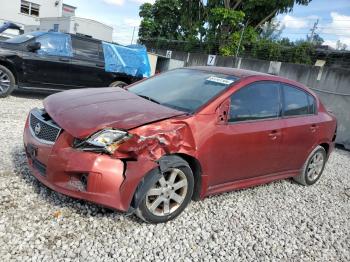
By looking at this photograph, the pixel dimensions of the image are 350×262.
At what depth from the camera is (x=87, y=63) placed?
8.93 m

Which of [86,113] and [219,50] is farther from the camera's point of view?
[219,50]

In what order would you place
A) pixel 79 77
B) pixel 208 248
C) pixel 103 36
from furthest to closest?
1. pixel 103 36
2. pixel 79 77
3. pixel 208 248

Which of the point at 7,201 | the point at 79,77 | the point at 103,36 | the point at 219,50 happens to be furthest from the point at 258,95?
the point at 103,36

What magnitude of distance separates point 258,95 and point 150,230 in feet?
6.73

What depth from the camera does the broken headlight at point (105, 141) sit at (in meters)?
3.08

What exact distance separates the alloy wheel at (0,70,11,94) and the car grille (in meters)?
4.75

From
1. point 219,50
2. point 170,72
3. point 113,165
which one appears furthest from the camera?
point 219,50

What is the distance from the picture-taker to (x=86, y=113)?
338 centimetres

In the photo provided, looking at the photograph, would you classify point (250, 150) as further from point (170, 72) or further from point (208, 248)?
point (170, 72)

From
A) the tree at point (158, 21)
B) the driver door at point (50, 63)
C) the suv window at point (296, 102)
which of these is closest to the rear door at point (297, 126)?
the suv window at point (296, 102)

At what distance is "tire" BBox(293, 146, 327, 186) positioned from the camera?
5.31 meters

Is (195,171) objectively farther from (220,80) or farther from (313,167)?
(313,167)

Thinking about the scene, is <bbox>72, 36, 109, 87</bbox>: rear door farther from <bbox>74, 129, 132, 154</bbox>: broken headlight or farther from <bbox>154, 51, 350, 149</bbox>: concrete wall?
<bbox>74, 129, 132, 154</bbox>: broken headlight

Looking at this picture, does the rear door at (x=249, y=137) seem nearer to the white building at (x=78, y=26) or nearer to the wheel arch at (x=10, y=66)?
the wheel arch at (x=10, y=66)
